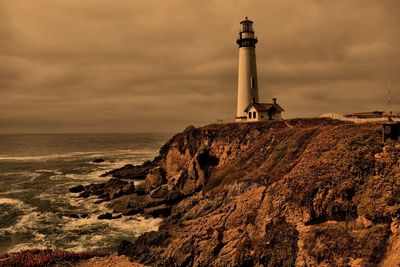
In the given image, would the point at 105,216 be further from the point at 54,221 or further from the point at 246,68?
the point at 246,68

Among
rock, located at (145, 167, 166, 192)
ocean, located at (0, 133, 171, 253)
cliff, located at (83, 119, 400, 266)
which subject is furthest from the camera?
rock, located at (145, 167, 166, 192)

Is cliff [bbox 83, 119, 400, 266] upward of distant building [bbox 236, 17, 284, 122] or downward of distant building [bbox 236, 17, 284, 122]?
downward

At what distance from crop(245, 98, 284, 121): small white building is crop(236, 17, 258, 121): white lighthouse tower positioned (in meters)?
1.63

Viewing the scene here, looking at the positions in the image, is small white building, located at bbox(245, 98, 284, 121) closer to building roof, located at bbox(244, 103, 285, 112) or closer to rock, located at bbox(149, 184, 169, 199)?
building roof, located at bbox(244, 103, 285, 112)

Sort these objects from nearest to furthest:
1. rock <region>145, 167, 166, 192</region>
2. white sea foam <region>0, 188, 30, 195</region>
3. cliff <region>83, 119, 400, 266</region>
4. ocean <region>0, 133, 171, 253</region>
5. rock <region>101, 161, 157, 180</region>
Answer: cliff <region>83, 119, 400, 266</region> < ocean <region>0, 133, 171, 253</region> < rock <region>145, 167, 166, 192</region> < white sea foam <region>0, 188, 30, 195</region> < rock <region>101, 161, 157, 180</region>

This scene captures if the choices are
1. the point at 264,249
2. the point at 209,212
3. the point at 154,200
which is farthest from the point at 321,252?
the point at 154,200

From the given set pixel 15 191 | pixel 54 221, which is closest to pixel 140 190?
pixel 54 221

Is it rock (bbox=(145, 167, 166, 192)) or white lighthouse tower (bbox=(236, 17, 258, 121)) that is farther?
white lighthouse tower (bbox=(236, 17, 258, 121))

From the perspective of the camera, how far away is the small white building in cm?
4791

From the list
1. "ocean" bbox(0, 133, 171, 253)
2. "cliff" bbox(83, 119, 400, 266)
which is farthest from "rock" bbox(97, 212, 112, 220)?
"cliff" bbox(83, 119, 400, 266)

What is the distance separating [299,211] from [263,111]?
28.2 meters

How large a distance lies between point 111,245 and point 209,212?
29.8 feet

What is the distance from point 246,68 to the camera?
50781 mm

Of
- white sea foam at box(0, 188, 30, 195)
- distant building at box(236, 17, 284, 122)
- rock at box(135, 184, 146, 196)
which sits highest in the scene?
distant building at box(236, 17, 284, 122)
